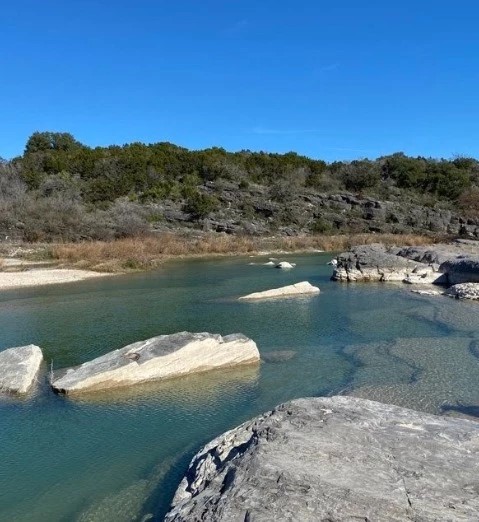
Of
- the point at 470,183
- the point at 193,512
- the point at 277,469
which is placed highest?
the point at 470,183

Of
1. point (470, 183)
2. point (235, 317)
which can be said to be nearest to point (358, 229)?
point (470, 183)

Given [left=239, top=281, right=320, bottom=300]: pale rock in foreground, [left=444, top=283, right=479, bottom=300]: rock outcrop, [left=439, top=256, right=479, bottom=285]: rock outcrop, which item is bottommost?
[left=239, top=281, right=320, bottom=300]: pale rock in foreground

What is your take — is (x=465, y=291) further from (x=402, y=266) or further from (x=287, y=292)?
(x=287, y=292)

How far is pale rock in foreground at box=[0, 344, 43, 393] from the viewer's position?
11.9 m

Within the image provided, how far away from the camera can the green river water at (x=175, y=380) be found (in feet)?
26.4

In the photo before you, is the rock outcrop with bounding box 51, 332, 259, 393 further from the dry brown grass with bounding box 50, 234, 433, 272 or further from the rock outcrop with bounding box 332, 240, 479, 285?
the dry brown grass with bounding box 50, 234, 433, 272

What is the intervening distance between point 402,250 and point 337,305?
1270 cm

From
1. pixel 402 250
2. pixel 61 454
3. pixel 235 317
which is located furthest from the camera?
Result: pixel 402 250

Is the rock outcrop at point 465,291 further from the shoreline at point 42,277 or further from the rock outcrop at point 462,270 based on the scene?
the shoreline at point 42,277

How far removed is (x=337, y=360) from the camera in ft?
46.0

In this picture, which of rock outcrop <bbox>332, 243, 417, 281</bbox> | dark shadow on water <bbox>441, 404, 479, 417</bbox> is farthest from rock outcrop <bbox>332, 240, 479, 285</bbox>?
dark shadow on water <bbox>441, 404, 479, 417</bbox>

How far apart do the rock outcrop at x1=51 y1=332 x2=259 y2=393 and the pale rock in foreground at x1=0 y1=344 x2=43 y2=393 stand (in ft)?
1.90

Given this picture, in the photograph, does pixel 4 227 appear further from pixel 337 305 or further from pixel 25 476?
pixel 25 476

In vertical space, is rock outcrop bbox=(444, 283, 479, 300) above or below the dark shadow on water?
above
